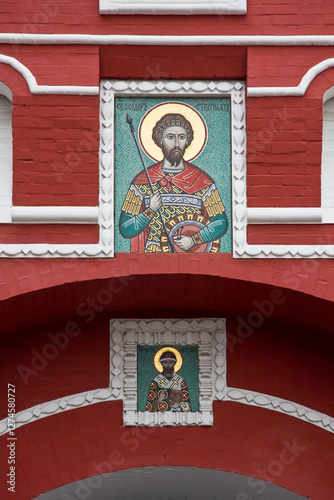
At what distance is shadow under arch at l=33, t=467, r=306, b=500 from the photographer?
8758 millimetres

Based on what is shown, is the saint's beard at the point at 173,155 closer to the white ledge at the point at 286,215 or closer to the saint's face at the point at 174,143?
the saint's face at the point at 174,143

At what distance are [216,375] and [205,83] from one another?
2.25 metres

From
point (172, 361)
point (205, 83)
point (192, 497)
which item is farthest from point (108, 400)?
point (205, 83)

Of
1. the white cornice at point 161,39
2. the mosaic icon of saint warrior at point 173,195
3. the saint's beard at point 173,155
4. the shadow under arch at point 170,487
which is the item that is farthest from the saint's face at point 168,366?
the white cornice at point 161,39

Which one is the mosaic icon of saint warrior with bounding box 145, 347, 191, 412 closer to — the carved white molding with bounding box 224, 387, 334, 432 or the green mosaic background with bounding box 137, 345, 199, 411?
the green mosaic background with bounding box 137, 345, 199, 411

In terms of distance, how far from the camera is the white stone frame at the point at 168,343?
8438 mm

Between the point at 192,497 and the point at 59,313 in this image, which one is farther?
the point at 192,497

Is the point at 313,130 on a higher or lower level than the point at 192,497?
higher

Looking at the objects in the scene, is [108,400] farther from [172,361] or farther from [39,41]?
[39,41]

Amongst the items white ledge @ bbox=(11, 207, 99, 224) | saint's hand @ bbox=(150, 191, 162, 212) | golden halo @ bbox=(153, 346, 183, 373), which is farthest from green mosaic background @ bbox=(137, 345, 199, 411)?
white ledge @ bbox=(11, 207, 99, 224)

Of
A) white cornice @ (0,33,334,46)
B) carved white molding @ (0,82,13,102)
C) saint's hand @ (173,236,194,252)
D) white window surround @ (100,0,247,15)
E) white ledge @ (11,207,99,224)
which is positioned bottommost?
saint's hand @ (173,236,194,252)

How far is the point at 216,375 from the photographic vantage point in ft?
27.9

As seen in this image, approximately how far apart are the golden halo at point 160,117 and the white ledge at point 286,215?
0.73m

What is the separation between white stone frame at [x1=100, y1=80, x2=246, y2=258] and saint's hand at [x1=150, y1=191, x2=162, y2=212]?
0.31 metres
